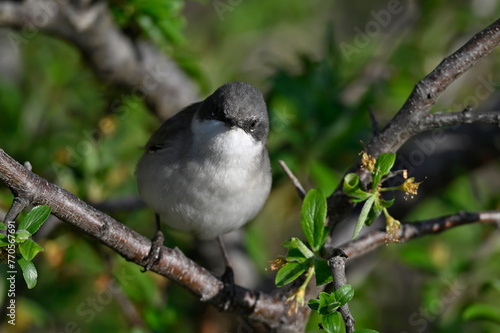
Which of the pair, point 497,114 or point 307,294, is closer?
point 497,114

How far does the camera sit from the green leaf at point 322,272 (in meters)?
2.11

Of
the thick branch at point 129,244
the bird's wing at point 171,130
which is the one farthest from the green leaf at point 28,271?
the bird's wing at point 171,130

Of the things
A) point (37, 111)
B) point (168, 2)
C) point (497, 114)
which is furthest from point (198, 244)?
point (497, 114)

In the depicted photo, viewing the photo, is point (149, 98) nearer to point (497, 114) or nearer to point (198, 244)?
point (198, 244)

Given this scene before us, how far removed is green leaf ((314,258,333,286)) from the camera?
2.11m

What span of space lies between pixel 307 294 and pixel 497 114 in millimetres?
1110

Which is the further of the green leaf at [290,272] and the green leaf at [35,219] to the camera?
the green leaf at [290,272]

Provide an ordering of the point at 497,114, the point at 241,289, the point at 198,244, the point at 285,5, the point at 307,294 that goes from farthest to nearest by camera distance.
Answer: the point at 285,5
the point at 198,244
the point at 241,289
the point at 307,294
the point at 497,114

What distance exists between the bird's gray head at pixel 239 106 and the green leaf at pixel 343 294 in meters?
1.30

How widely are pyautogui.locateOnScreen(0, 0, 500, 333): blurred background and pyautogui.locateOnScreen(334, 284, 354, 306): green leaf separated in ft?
4.58

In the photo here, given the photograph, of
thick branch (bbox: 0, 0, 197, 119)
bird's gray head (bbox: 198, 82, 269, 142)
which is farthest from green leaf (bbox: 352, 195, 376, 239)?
thick branch (bbox: 0, 0, 197, 119)

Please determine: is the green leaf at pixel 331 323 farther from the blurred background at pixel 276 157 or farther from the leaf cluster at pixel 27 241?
the blurred background at pixel 276 157

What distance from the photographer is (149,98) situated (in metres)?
4.42

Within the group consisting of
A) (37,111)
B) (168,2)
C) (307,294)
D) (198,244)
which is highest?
Answer: (168,2)
